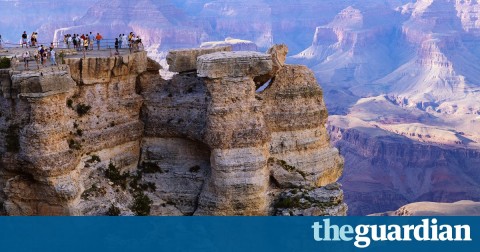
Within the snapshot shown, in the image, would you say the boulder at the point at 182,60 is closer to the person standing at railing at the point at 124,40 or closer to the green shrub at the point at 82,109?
the person standing at railing at the point at 124,40

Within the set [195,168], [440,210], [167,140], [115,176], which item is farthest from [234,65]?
[440,210]

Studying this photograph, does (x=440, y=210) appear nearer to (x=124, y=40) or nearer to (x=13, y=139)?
(x=124, y=40)

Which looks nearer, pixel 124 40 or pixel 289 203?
pixel 289 203

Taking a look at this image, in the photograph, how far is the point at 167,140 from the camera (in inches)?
1577

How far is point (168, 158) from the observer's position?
39.9 metres

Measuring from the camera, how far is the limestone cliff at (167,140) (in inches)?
1335

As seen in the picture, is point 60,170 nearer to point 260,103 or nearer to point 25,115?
point 25,115

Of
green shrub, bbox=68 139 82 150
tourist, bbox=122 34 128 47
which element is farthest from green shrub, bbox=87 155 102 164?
tourist, bbox=122 34 128 47

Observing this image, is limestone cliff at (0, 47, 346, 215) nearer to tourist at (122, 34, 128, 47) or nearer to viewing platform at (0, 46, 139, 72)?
viewing platform at (0, 46, 139, 72)

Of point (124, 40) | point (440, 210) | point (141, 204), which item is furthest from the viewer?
point (440, 210)

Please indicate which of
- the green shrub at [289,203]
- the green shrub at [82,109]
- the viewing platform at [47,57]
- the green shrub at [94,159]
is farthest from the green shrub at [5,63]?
the green shrub at [289,203]

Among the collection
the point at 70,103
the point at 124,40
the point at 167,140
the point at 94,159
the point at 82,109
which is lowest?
the point at 94,159

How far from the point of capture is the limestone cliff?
3391 cm

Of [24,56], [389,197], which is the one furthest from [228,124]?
[389,197]
